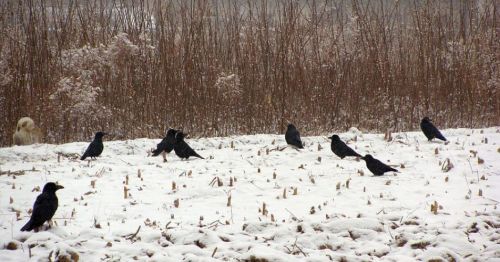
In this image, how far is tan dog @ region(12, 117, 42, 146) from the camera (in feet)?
21.9

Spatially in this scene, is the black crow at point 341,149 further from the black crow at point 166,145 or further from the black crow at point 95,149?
the black crow at point 95,149

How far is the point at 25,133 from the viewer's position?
6703mm

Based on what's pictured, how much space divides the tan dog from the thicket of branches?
0.51 meters

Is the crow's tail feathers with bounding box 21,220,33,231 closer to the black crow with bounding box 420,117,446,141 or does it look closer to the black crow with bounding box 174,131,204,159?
the black crow with bounding box 174,131,204,159

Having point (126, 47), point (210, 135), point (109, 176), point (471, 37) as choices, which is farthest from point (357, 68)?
point (109, 176)

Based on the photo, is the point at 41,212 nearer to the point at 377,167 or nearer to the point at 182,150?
the point at 182,150

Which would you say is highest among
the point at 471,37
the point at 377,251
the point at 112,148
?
the point at 471,37

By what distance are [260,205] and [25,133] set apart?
4.43 m

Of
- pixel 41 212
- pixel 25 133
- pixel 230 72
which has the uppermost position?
pixel 230 72

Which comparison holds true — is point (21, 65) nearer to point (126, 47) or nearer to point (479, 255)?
point (126, 47)

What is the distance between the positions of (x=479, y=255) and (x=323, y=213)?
121 centimetres

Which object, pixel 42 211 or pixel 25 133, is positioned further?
pixel 25 133

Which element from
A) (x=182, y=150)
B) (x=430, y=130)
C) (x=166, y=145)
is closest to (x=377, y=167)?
(x=430, y=130)

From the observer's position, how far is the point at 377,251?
2.95 m
